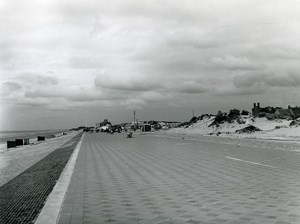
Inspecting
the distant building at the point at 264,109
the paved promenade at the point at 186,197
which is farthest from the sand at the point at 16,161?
the distant building at the point at 264,109

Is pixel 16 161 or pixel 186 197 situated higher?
pixel 186 197

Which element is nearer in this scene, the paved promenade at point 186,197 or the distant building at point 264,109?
the paved promenade at point 186,197

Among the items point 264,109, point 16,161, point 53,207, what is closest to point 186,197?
point 53,207

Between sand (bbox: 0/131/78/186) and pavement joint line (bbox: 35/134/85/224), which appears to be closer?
pavement joint line (bbox: 35/134/85/224)

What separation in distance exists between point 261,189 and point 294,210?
2.34 metres

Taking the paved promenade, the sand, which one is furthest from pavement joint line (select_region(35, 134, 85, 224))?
the sand

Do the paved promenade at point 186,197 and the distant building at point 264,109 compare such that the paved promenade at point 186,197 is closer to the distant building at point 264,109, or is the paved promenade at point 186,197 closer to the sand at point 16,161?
the sand at point 16,161

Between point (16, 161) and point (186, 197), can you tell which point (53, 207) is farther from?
point (16, 161)

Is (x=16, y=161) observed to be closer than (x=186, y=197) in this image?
No

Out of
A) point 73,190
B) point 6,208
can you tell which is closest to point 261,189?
point 73,190

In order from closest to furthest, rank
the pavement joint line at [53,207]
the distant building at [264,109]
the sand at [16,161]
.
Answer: the pavement joint line at [53,207] → the sand at [16,161] → the distant building at [264,109]

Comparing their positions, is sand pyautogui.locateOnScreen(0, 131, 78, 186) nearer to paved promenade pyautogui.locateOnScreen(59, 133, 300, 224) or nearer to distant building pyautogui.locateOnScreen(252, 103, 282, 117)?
paved promenade pyautogui.locateOnScreen(59, 133, 300, 224)

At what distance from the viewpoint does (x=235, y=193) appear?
8.25 meters

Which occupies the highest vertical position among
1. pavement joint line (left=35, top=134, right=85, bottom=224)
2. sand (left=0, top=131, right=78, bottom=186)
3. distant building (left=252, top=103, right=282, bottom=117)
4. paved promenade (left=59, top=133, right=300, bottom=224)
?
distant building (left=252, top=103, right=282, bottom=117)
